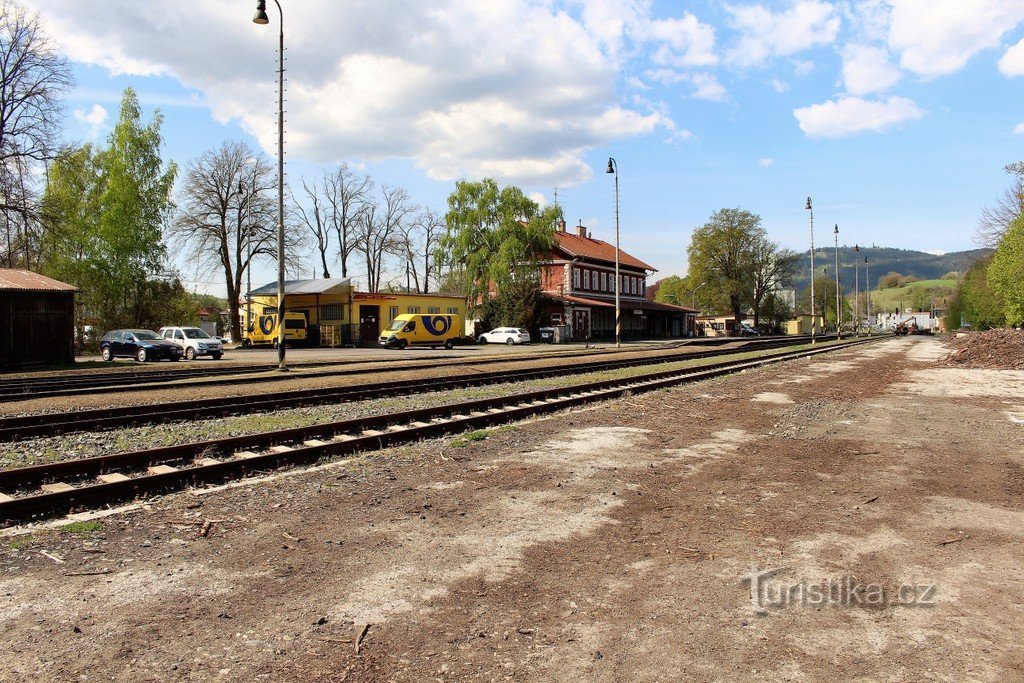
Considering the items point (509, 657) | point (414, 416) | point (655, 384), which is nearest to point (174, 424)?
point (414, 416)

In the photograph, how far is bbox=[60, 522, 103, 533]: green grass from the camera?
554 centimetres

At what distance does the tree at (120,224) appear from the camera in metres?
41.8

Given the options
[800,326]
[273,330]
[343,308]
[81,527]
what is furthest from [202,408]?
[800,326]

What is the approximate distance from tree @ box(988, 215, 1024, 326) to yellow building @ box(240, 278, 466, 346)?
3908 cm

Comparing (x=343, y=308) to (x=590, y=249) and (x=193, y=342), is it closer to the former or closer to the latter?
(x=193, y=342)

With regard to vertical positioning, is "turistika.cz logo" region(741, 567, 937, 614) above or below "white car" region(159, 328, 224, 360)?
below

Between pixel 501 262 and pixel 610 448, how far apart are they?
47.7m

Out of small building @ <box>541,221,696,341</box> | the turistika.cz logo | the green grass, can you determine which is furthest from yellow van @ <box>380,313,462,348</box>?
the turistika.cz logo

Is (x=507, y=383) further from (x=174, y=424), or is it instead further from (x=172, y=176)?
(x=172, y=176)

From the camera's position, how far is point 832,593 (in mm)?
4262

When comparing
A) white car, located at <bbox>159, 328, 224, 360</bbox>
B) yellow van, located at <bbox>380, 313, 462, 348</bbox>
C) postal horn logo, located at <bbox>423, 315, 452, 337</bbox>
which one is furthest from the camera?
postal horn logo, located at <bbox>423, 315, 452, 337</bbox>

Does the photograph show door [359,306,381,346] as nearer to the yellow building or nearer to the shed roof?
the yellow building

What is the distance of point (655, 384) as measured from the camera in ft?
59.5

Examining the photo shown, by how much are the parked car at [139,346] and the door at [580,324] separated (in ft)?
120
